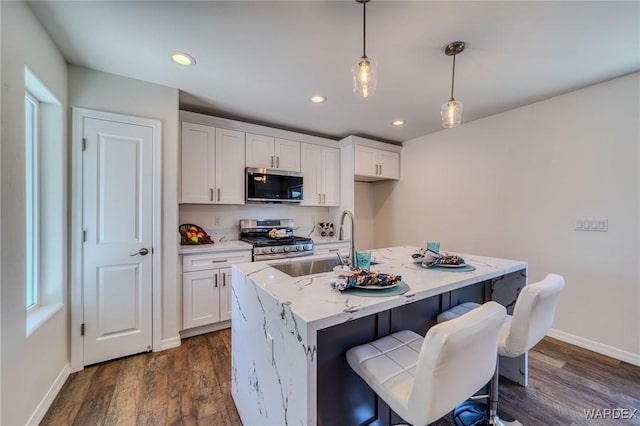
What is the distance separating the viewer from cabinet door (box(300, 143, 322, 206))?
3.66 m

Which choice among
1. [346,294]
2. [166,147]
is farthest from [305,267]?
[166,147]

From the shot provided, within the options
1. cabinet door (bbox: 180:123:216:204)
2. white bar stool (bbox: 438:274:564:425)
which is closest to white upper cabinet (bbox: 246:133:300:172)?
cabinet door (bbox: 180:123:216:204)

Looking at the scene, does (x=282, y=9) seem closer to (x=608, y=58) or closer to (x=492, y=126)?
(x=608, y=58)

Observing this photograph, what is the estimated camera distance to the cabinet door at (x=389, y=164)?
13.1 feet

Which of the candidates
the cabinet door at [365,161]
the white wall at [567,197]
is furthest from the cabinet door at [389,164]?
the white wall at [567,197]

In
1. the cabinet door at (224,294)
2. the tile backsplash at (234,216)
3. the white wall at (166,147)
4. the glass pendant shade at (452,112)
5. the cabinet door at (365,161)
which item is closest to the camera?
the glass pendant shade at (452,112)

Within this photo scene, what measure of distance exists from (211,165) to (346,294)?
97.6 inches

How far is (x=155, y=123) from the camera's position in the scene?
231 centimetres

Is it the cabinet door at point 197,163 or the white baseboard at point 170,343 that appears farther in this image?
the cabinet door at point 197,163

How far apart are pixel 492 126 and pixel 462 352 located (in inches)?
122

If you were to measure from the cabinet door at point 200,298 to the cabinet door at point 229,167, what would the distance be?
88cm

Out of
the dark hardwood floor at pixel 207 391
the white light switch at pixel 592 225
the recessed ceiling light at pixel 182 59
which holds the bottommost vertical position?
the dark hardwood floor at pixel 207 391

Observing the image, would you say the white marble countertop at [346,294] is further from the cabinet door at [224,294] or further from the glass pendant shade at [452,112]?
the cabinet door at [224,294]

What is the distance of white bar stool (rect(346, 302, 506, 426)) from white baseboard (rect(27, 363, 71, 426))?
76.4 inches
